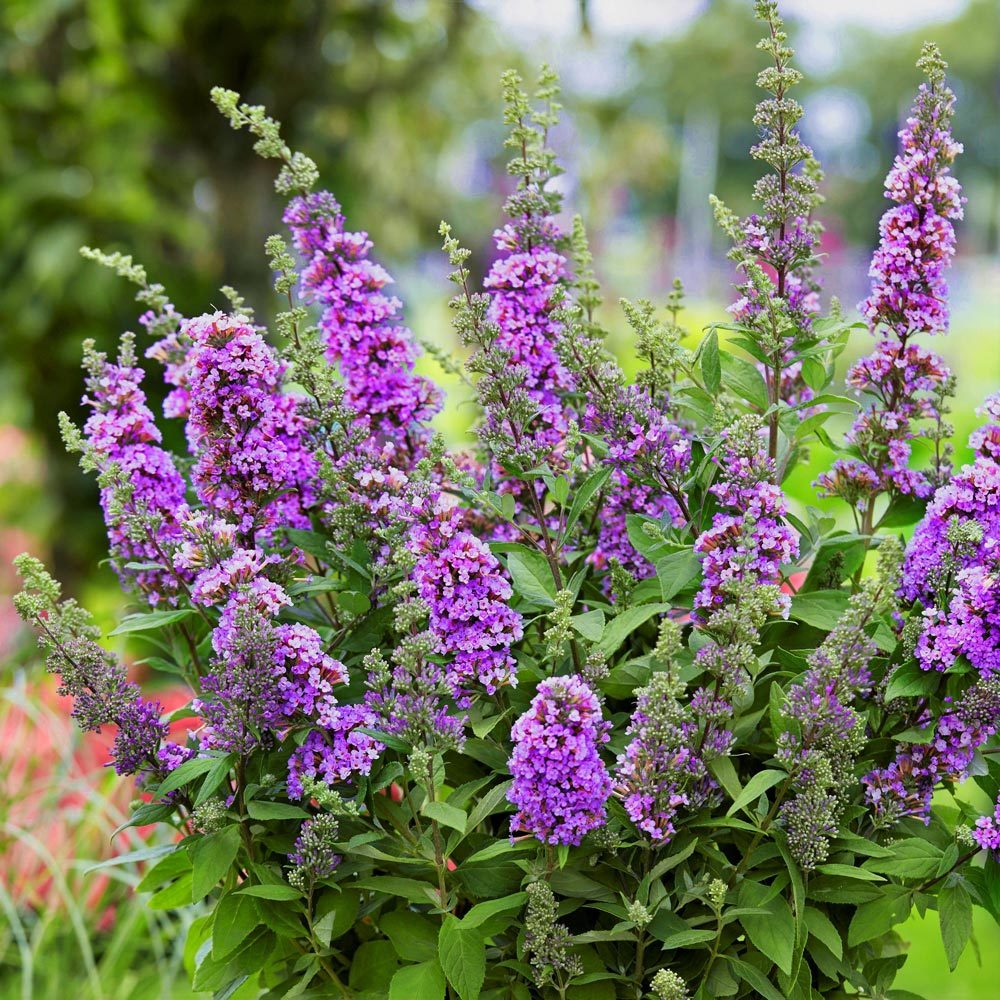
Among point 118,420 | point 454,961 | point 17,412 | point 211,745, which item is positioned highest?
point 17,412

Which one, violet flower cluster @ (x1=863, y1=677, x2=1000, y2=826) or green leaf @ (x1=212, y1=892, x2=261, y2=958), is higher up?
violet flower cluster @ (x1=863, y1=677, x2=1000, y2=826)

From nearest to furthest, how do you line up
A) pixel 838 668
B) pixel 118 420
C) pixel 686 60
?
pixel 838 668 → pixel 118 420 → pixel 686 60

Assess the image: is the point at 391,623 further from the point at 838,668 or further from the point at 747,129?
the point at 747,129

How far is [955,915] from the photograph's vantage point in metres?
0.93

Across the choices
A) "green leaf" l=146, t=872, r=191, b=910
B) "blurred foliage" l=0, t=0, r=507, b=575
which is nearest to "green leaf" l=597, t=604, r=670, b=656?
"green leaf" l=146, t=872, r=191, b=910

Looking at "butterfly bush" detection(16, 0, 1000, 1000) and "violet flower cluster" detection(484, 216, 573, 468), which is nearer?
"butterfly bush" detection(16, 0, 1000, 1000)

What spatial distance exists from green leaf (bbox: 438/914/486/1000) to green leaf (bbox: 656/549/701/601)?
30 centimetres

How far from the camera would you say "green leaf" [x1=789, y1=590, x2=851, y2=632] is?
38.3 inches

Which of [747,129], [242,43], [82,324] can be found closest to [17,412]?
[82,324]

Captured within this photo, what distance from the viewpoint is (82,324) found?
420cm

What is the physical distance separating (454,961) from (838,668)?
14.5 inches

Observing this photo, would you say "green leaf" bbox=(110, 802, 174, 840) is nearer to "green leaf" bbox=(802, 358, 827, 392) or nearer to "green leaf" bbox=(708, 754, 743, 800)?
"green leaf" bbox=(708, 754, 743, 800)

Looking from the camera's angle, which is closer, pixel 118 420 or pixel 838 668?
pixel 838 668

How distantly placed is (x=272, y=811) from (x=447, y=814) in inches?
5.9
